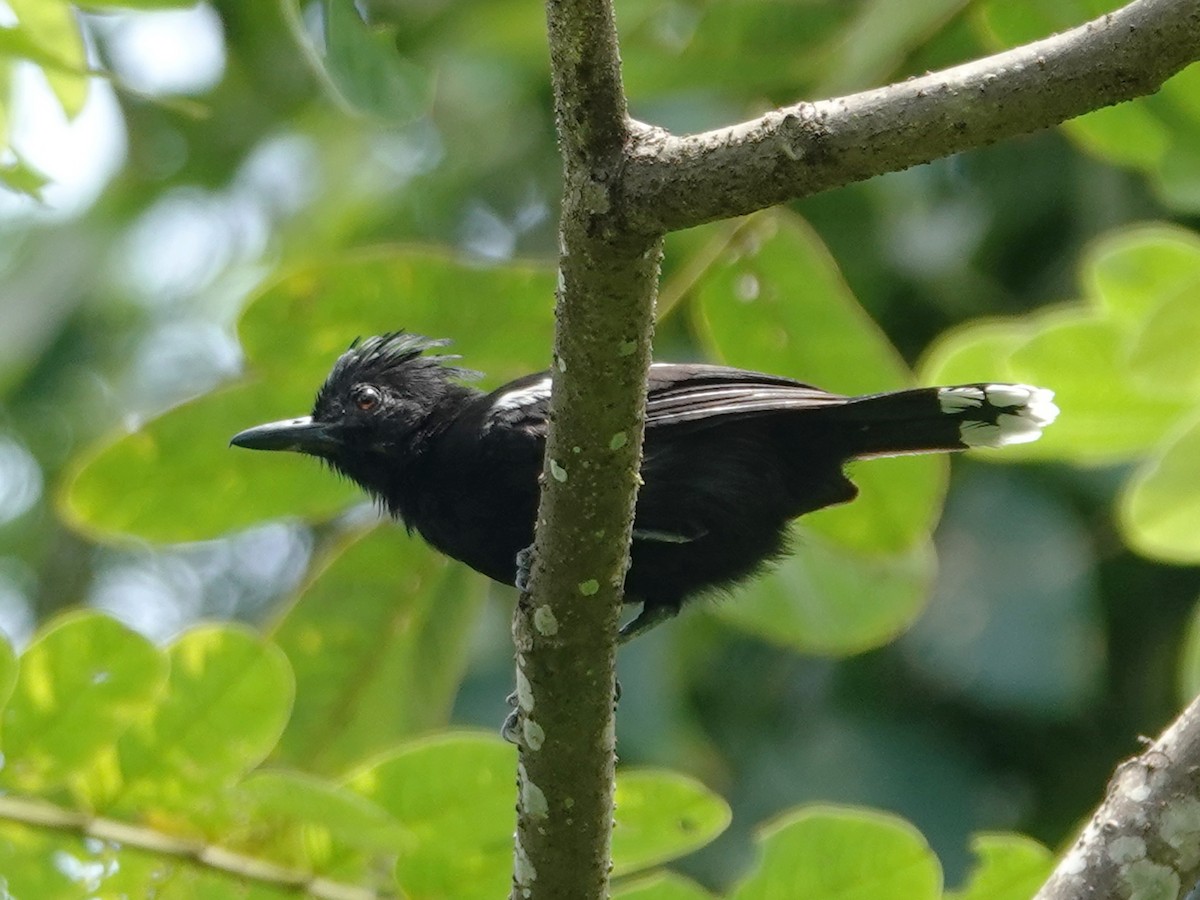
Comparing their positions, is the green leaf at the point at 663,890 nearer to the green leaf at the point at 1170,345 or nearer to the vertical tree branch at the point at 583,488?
the vertical tree branch at the point at 583,488

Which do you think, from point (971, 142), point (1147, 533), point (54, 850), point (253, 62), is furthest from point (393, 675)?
point (253, 62)

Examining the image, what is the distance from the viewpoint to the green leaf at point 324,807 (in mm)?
3068

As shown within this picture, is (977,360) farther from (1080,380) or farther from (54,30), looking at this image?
(54,30)

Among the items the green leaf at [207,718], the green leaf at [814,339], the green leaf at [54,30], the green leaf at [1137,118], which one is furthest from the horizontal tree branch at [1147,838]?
the green leaf at [54,30]

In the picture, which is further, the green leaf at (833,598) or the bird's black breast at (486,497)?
the green leaf at (833,598)

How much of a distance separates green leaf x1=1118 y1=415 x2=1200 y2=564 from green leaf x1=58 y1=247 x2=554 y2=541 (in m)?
1.54

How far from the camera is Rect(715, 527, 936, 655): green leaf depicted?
4.43 metres

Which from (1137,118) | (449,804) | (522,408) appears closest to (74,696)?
(449,804)

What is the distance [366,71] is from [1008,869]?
2.17 metres

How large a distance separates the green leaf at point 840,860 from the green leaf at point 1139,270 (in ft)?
4.71

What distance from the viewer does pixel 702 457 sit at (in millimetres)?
4035

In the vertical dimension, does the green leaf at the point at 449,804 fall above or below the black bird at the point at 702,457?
below

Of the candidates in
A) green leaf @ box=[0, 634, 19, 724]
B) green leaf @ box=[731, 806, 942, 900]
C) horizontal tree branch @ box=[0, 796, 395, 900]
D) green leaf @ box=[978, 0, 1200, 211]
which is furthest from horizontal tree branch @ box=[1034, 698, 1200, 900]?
green leaf @ box=[0, 634, 19, 724]

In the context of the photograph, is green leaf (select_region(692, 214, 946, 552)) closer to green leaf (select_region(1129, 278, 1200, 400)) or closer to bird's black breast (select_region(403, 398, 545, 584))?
bird's black breast (select_region(403, 398, 545, 584))
